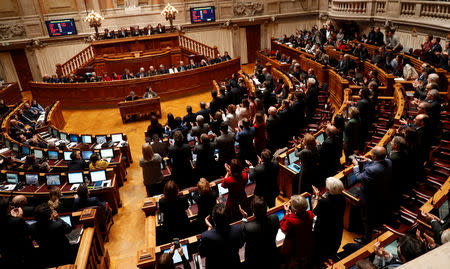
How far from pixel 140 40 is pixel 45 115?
7032mm

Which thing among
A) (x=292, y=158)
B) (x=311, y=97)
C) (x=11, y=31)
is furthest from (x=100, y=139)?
(x=11, y=31)

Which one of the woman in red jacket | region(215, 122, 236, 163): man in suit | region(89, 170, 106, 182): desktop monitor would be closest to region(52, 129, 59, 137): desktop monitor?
region(89, 170, 106, 182): desktop monitor

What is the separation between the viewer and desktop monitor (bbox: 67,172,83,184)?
5.75 metres

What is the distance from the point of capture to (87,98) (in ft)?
41.1

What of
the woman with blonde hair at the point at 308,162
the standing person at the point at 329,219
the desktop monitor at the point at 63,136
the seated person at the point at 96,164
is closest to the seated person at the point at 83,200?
the seated person at the point at 96,164

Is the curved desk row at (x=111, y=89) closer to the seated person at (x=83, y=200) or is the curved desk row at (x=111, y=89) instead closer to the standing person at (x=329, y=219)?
the seated person at (x=83, y=200)

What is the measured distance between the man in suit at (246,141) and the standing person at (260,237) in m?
2.63

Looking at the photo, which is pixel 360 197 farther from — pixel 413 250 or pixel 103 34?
A: pixel 103 34

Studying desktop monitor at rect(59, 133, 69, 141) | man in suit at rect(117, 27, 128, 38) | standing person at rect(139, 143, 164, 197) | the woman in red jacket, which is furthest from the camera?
man in suit at rect(117, 27, 128, 38)

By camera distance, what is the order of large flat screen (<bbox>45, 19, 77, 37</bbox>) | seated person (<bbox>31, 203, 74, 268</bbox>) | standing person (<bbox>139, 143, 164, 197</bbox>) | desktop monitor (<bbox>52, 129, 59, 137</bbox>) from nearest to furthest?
1. seated person (<bbox>31, 203, 74, 268</bbox>)
2. standing person (<bbox>139, 143, 164, 197</bbox>)
3. desktop monitor (<bbox>52, 129, 59, 137</bbox>)
4. large flat screen (<bbox>45, 19, 77, 37</bbox>)

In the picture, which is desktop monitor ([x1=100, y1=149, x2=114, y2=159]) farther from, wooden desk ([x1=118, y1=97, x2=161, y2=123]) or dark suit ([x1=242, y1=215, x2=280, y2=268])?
dark suit ([x1=242, y1=215, x2=280, y2=268])

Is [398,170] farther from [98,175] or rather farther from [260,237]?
[98,175]

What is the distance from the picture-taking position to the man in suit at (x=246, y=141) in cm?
550

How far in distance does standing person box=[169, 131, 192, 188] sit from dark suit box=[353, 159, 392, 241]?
9.01 feet
